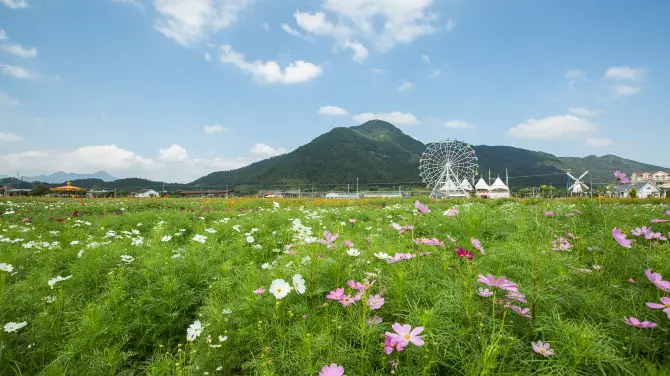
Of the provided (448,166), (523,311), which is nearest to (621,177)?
(523,311)

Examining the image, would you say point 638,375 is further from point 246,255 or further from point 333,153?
point 333,153

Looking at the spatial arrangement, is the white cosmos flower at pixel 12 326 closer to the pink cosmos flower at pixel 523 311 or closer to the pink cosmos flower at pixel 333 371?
the pink cosmos flower at pixel 333 371

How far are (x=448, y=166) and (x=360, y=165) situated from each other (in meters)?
36.6

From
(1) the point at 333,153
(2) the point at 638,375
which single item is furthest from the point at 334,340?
→ (1) the point at 333,153

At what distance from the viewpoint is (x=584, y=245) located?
224 centimetres

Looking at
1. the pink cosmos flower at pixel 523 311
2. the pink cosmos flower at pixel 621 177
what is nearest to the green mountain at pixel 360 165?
the pink cosmos flower at pixel 621 177

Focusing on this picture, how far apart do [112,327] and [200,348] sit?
2.20 feet

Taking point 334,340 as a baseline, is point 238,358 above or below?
below

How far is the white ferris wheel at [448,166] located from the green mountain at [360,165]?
257 centimetres

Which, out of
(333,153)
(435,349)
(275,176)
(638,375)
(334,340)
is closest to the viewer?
(638,375)

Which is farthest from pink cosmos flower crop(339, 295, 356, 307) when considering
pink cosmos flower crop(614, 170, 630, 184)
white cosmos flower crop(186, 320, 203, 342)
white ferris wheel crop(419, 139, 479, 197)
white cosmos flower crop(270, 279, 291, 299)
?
white ferris wheel crop(419, 139, 479, 197)

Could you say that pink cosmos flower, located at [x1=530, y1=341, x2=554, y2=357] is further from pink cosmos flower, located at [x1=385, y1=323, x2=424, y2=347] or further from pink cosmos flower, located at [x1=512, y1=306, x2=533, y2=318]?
pink cosmos flower, located at [x1=385, y1=323, x2=424, y2=347]

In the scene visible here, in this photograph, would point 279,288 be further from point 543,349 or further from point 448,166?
point 448,166

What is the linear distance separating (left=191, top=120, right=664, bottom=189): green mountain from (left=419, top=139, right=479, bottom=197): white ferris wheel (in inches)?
101
